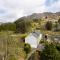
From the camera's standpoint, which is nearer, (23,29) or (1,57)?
(1,57)

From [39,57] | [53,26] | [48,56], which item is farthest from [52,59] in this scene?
[53,26]

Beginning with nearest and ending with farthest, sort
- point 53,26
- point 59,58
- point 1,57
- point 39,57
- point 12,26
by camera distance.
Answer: point 1,57 < point 59,58 < point 39,57 < point 12,26 < point 53,26

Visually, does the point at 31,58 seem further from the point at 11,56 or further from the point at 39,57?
the point at 11,56

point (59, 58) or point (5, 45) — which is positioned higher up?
point (5, 45)

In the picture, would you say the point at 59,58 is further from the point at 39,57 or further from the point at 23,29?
the point at 23,29

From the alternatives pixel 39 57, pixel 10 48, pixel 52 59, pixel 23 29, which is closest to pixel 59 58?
pixel 52 59

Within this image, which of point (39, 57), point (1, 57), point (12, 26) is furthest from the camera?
point (12, 26)

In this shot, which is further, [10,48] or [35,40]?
[35,40]

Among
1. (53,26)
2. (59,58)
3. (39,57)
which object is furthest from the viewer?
(53,26)

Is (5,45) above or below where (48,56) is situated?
above
